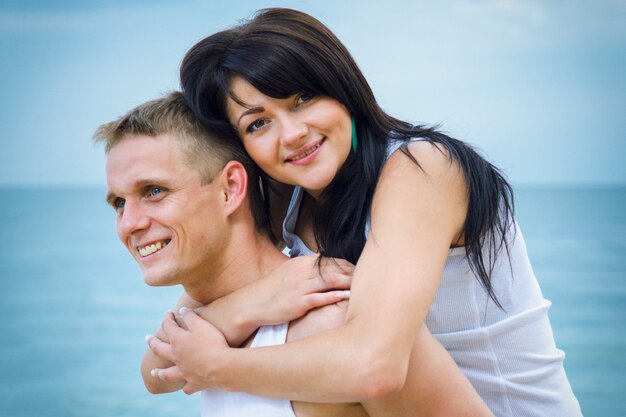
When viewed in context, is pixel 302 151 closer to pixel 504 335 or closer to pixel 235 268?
pixel 235 268

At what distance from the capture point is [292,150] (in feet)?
7.84

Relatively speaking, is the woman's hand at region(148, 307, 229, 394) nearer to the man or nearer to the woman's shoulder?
the man

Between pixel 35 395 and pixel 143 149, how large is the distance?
657 centimetres

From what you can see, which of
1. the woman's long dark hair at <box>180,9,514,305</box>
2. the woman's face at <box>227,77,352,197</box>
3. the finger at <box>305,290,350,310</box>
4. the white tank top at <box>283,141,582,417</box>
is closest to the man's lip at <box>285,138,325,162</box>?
the woman's face at <box>227,77,352,197</box>

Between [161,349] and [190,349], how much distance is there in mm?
175

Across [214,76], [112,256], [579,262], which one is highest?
[214,76]

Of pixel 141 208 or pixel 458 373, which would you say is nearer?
pixel 458 373

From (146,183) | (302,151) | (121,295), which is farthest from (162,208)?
(121,295)

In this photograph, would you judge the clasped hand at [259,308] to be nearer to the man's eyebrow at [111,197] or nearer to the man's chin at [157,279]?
the man's chin at [157,279]

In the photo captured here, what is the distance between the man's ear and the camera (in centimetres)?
A: 236

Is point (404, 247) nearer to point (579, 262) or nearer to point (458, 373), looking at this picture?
point (458, 373)

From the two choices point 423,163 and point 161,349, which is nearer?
point 423,163

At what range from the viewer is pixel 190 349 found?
2.25 m

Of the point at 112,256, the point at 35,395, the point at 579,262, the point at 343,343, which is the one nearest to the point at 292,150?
the point at 343,343
